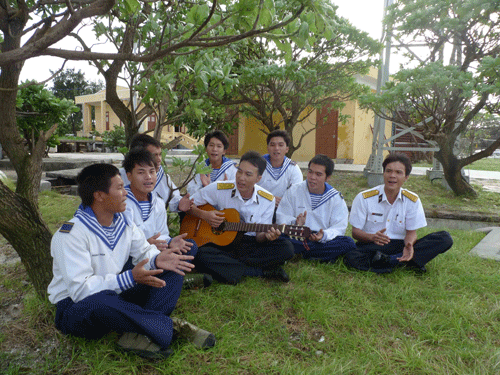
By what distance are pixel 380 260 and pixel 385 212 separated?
501 millimetres

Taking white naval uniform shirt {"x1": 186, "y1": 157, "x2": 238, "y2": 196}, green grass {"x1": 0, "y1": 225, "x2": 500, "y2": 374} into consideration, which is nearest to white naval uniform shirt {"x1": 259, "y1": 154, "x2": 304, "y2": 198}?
white naval uniform shirt {"x1": 186, "y1": 157, "x2": 238, "y2": 196}

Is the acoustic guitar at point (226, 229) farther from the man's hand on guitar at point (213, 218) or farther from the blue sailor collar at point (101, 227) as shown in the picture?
the blue sailor collar at point (101, 227)

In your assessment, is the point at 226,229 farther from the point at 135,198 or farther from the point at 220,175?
the point at 220,175

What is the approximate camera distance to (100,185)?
2.31 m

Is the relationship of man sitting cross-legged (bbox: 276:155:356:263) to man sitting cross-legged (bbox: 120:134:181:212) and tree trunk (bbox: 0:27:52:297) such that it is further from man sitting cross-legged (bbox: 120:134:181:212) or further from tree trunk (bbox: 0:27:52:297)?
tree trunk (bbox: 0:27:52:297)

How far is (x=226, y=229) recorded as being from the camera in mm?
3582

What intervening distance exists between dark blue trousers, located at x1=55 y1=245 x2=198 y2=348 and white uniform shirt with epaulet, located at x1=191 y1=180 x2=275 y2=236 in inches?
60.5

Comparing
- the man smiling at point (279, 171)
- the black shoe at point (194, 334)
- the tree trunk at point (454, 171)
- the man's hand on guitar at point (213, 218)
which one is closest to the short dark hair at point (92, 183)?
the black shoe at point (194, 334)

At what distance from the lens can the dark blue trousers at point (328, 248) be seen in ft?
12.5

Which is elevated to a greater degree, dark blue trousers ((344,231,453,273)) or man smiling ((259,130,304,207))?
man smiling ((259,130,304,207))

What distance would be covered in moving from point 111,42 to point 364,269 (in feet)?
10.8

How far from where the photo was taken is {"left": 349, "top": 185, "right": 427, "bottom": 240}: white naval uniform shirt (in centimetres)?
375

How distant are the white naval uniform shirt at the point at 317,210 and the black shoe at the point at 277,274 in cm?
56

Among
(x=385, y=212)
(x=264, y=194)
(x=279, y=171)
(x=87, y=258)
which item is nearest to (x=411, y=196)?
(x=385, y=212)
